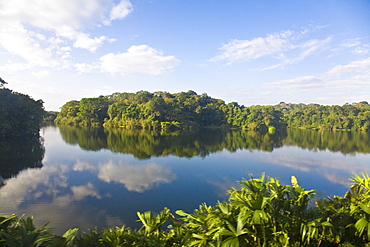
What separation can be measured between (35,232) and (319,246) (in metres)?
5.02

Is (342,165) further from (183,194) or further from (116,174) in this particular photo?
(116,174)

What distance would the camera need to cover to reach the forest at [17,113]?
32.3 metres

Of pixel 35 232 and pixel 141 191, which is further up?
pixel 35 232

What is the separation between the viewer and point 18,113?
116 feet

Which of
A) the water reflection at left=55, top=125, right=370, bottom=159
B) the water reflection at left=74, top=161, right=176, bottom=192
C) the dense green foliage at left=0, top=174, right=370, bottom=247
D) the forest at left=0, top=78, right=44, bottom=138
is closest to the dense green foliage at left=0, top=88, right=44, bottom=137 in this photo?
the forest at left=0, top=78, right=44, bottom=138

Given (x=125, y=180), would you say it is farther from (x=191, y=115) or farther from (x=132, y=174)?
(x=191, y=115)

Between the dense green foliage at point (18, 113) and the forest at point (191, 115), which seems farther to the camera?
the forest at point (191, 115)

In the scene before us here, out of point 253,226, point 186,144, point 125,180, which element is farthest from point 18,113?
point 253,226

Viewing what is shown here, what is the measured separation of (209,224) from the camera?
4203 millimetres

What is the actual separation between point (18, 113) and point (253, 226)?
138 ft

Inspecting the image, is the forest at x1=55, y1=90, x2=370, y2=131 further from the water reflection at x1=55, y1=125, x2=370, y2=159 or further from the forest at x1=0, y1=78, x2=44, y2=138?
the forest at x1=0, y1=78, x2=44, y2=138

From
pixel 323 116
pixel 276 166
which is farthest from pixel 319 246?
pixel 323 116

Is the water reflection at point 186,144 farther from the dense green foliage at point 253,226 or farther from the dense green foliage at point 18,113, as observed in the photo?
the dense green foliage at point 253,226

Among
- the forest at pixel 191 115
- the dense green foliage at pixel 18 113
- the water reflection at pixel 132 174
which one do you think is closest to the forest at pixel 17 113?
the dense green foliage at pixel 18 113
